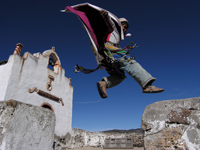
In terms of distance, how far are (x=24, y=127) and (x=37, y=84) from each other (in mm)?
8183

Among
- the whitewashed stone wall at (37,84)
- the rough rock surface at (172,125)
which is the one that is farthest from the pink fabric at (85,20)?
the whitewashed stone wall at (37,84)

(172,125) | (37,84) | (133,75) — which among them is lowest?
(172,125)


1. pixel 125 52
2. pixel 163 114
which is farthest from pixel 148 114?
pixel 125 52

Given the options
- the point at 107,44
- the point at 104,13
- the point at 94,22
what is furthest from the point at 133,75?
the point at 94,22

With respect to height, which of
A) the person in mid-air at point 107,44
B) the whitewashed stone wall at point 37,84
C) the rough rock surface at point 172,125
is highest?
the whitewashed stone wall at point 37,84

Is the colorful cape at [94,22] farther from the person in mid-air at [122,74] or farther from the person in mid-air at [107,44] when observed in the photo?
the person in mid-air at [122,74]

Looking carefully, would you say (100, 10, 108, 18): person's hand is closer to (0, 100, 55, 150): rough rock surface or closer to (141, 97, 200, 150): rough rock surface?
(141, 97, 200, 150): rough rock surface

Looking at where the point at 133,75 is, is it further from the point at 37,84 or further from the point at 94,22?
the point at 37,84

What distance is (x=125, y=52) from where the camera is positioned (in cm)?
245

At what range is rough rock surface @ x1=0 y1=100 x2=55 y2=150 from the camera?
6.98ft

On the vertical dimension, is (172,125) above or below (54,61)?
below

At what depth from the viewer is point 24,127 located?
2.33 metres

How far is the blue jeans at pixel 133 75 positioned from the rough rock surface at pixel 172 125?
15.4 inches

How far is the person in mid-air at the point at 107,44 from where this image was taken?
2418mm
